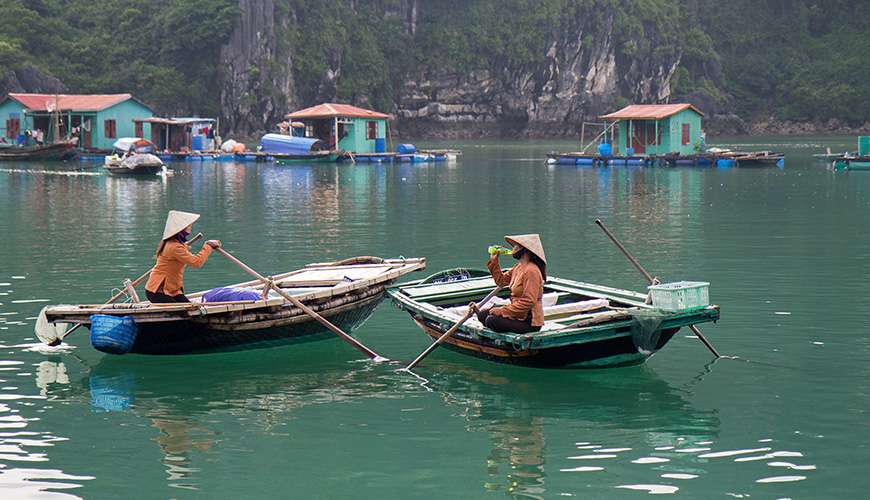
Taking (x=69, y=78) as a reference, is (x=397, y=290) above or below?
below

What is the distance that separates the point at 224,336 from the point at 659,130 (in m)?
50.5

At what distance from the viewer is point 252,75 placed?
10638 centimetres

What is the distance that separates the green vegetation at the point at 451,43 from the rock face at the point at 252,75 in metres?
0.98

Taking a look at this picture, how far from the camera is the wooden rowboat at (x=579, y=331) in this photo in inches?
516

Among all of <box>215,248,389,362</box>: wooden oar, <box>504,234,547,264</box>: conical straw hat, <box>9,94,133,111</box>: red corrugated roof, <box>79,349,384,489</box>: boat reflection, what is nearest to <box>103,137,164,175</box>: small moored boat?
<box>9,94,133,111</box>: red corrugated roof

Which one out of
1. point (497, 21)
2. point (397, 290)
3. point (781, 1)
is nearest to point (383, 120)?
point (397, 290)

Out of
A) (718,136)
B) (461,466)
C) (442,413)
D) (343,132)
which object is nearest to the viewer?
(461,466)

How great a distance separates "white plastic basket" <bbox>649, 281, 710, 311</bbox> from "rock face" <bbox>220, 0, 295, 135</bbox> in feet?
316

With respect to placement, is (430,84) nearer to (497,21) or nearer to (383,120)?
(497,21)

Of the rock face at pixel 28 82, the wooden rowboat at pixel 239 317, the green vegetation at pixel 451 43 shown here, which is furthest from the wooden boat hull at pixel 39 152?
the wooden rowboat at pixel 239 317

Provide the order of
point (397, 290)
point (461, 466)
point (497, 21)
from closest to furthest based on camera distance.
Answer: point (461, 466), point (397, 290), point (497, 21)

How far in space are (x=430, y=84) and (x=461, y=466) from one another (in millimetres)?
126805

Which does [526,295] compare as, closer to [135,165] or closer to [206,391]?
[206,391]

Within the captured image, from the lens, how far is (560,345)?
43.4ft
